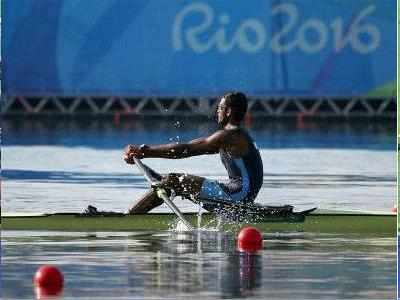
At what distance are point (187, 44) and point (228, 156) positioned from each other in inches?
1768

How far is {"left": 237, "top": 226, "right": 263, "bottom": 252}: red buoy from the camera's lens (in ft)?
59.2

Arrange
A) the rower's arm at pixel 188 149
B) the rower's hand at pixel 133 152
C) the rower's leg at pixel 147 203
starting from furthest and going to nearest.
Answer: the rower's leg at pixel 147 203 < the rower's hand at pixel 133 152 < the rower's arm at pixel 188 149

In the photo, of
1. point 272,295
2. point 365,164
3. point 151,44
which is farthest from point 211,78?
point 272,295

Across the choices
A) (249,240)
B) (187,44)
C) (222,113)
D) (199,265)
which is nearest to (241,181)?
(222,113)

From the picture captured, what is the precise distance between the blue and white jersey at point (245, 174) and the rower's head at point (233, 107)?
178 millimetres

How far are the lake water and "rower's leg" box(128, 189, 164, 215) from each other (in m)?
1.02

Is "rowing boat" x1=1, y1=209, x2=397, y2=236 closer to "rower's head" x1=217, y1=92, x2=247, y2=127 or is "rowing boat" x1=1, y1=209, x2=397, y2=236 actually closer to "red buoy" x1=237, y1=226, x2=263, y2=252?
"rower's head" x1=217, y1=92, x2=247, y2=127

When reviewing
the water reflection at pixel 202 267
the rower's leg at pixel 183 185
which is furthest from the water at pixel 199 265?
the rower's leg at pixel 183 185

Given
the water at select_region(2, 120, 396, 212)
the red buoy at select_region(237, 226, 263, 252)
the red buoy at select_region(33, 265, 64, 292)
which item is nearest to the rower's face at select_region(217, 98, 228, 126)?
the red buoy at select_region(237, 226, 263, 252)

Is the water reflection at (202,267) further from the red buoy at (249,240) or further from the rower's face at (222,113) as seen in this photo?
the rower's face at (222,113)

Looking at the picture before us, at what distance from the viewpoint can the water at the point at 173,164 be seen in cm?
2608

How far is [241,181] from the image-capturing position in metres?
20.5

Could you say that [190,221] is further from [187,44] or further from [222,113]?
[187,44]

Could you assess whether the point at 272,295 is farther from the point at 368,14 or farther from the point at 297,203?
the point at 368,14
